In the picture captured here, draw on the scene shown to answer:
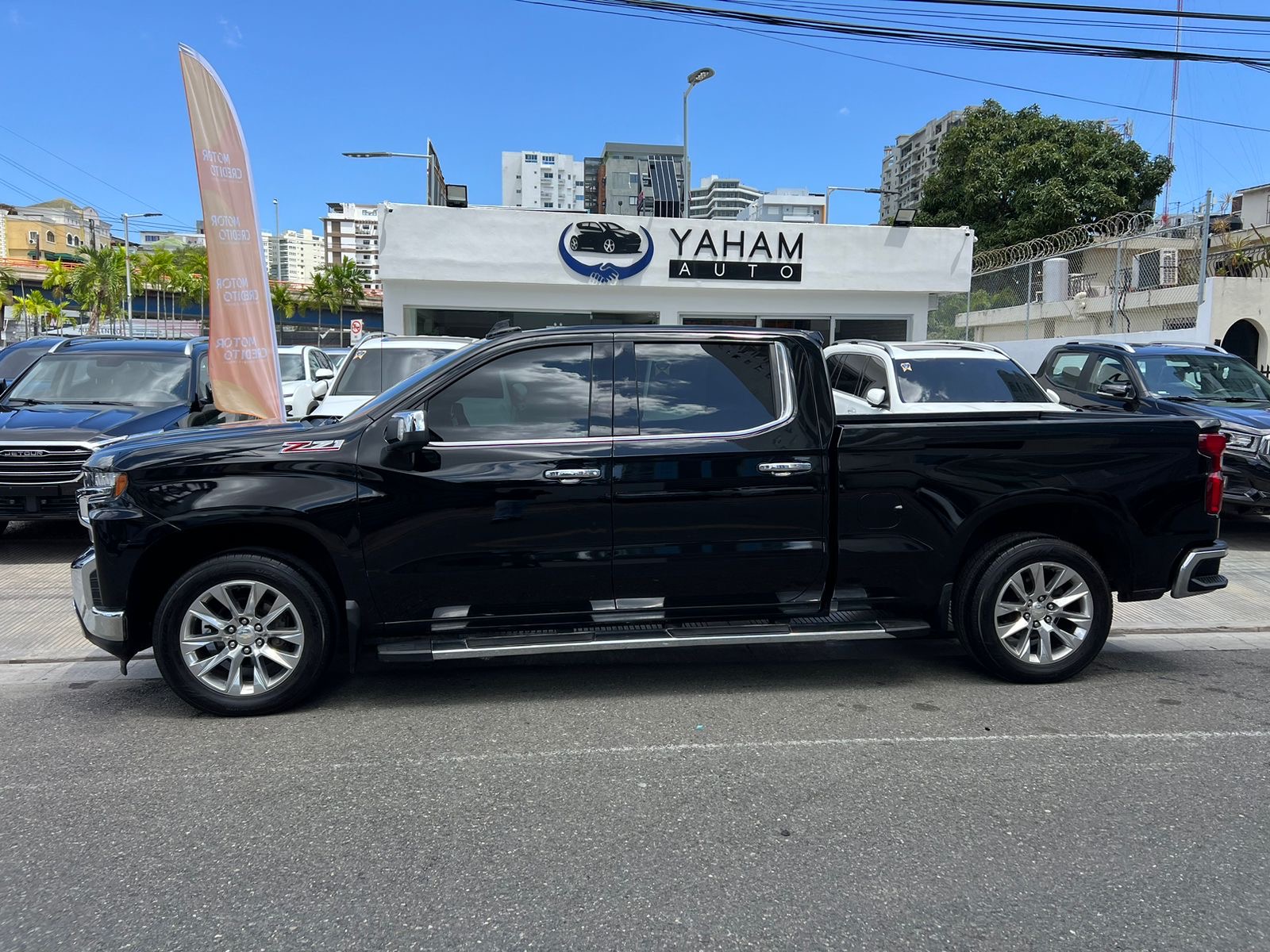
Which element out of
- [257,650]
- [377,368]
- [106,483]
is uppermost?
[377,368]

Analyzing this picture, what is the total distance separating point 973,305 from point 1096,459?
61.2ft

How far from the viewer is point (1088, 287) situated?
19828mm

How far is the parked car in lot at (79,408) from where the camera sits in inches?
313

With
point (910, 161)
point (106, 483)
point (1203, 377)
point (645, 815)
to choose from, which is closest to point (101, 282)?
point (1203, 377)

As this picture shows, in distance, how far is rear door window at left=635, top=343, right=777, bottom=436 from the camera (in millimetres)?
4977

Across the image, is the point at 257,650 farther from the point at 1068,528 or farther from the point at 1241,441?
the point at 1241,441

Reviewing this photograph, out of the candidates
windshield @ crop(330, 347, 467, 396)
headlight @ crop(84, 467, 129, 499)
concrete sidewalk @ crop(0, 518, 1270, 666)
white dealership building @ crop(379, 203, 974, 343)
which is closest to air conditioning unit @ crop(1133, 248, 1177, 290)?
white dealership building @ crop(379, 203, 974, 343)

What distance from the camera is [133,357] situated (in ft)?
32.3

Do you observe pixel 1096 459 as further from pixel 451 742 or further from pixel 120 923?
pixel 120 923

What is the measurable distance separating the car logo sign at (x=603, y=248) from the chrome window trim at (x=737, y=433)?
12.9m

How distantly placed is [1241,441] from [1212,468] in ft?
14.9

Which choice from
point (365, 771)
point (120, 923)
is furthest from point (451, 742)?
point (120, 923)

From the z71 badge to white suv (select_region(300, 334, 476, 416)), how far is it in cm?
575

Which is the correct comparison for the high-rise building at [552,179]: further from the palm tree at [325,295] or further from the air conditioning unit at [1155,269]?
the air conditioning unit at [1155,269]
